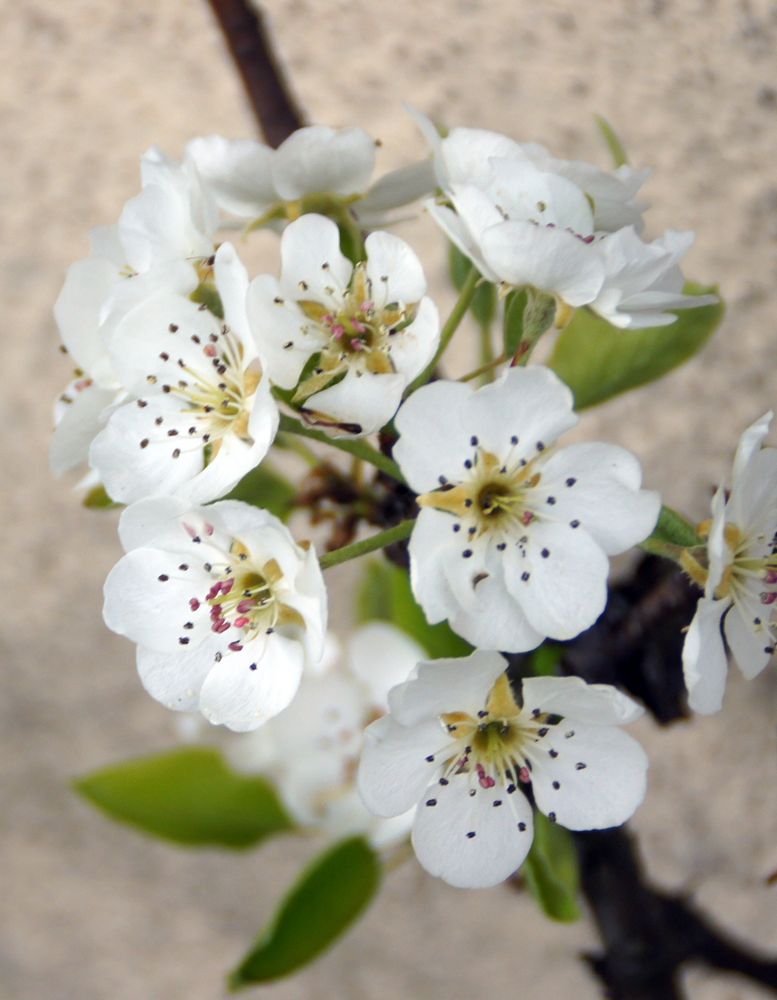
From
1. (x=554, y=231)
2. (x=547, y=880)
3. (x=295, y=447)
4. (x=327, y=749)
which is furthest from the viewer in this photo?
(x=327, y=749)

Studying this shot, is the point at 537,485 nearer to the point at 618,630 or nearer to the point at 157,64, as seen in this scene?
the point at 618,630

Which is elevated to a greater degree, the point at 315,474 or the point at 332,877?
the point at 315,474

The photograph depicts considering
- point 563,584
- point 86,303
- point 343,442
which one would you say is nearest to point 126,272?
point 86,303

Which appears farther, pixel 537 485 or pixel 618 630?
pixel 618 630

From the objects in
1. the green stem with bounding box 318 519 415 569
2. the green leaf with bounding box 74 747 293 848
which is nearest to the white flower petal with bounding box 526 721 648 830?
the green stem with bounding box 318 519 415 569

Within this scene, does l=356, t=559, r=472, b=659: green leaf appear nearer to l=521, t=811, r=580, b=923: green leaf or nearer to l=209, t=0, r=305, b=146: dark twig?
l=521, t=811, r=580, b=923: green leaf

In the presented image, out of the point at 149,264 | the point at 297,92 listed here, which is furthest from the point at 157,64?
the point at 149,264

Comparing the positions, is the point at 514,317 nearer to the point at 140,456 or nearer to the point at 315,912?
the point at 140,456
